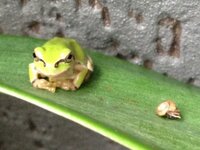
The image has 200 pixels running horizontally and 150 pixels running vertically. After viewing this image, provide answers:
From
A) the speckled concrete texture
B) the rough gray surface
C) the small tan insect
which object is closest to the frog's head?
the speckled concrete texture

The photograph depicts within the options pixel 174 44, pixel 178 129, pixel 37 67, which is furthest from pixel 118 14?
pixel 178 129

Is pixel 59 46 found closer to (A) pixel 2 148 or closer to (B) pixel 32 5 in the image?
(B) pixel 32 5

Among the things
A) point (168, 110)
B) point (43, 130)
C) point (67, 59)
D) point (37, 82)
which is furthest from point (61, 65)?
point (43, 130)

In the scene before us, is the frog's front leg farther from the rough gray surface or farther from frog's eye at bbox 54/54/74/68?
the rough gray surface

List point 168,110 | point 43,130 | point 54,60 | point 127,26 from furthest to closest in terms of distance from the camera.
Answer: point 43,130, point 127,26, point 54,60, point 168,110

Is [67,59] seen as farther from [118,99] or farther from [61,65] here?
[118,99]

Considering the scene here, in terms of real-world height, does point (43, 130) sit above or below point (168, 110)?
below
